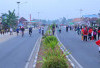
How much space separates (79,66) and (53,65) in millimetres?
3298

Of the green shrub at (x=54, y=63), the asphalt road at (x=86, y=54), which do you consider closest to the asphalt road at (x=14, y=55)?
the asphalt road at (x=86, y=54)

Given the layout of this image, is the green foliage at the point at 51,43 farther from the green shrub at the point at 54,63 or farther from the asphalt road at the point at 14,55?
the green shrub at the point at 54,63

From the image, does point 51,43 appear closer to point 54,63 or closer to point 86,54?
point 86,54

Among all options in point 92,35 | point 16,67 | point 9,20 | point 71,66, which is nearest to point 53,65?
point 71,66

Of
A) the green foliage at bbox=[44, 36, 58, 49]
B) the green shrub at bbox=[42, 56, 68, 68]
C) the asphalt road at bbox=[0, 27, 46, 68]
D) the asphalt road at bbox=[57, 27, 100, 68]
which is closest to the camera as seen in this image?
the green shrub at bbox=[42, 56, 68, 68]

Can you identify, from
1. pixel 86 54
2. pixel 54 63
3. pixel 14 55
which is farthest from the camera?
pixel 14 55

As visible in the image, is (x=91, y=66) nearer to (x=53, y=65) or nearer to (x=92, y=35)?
(x=53, y=65)

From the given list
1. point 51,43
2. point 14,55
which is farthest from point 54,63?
point 14,55

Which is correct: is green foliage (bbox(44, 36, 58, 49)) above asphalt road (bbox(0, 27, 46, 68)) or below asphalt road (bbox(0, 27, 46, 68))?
above

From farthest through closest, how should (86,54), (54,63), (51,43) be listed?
(86,54), (51,43), (54,63)

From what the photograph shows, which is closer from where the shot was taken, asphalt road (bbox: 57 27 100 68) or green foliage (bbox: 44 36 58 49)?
asphalt road (bbox: 57 27 100 68)

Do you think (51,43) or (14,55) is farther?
(14,55)

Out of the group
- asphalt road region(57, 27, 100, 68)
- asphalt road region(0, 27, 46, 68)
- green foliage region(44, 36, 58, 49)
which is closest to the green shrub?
asphalt road region(57, 27, 100, 68)

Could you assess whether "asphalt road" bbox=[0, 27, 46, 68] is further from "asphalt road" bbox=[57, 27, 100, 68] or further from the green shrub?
the green shrub
